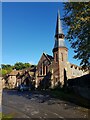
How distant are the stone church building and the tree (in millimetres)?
28209

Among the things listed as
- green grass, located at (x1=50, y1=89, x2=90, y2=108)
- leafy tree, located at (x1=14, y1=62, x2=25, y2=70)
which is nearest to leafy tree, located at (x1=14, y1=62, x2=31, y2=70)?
leafy tree, located at (x1=14, y1=62, x2=25, y2=70)

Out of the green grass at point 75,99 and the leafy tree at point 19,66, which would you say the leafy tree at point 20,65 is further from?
the green grass at point 75,99

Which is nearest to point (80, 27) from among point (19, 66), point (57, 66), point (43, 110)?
point (43, 110)

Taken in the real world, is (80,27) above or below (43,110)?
above

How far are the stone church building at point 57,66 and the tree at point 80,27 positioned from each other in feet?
92.5

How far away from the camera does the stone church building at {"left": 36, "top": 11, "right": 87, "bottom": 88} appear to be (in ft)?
175

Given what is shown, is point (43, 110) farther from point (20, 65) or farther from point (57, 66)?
point (20, 65)

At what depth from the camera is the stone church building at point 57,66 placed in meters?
53.2

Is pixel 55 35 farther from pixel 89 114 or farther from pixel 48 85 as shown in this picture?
pixel 89 114

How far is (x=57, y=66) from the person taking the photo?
177 feet

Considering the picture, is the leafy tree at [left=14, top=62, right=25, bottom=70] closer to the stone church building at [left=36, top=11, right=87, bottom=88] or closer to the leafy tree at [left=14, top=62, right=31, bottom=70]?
the leafy tree at [left=14, top=62, right=31, bottom=70]

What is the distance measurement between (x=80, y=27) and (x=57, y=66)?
32747 mm

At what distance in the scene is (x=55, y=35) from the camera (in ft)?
186

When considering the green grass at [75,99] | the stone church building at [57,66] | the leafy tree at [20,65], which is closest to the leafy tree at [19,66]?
the leafy tree at [20,65]
